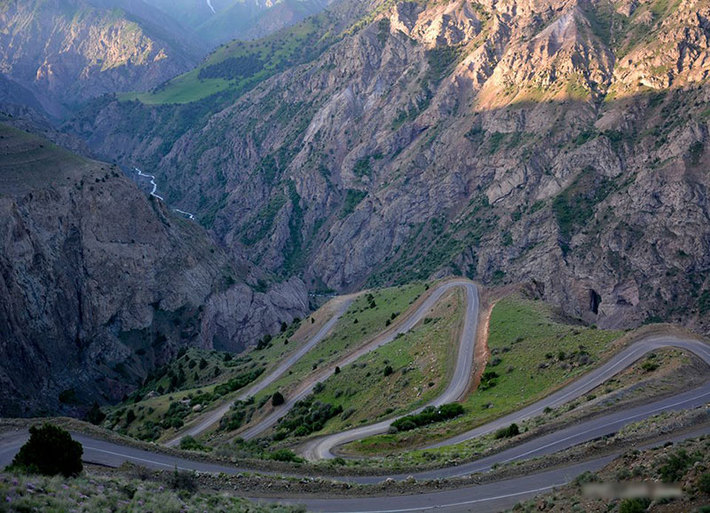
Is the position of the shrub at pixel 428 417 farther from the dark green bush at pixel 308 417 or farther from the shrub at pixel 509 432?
the dark green bush at pixel 308 417

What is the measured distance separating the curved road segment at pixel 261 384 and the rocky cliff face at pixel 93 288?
108 ft

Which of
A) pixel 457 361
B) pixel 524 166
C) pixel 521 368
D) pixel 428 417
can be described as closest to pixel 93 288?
pixel 457 361

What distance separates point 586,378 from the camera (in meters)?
46.3

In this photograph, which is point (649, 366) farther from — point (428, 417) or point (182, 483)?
point (182, 483)

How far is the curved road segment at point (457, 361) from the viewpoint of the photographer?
1991 inches

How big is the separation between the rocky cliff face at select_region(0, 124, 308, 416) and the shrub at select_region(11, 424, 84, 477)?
6593 centimetres

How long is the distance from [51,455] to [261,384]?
51.0 meters

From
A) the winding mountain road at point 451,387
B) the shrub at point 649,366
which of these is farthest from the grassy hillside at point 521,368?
the shrub at point 649,366

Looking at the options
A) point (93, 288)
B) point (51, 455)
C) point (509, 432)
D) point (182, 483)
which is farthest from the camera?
point (93, 288)

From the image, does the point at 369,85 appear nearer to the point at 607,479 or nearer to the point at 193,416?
the point at 193,416

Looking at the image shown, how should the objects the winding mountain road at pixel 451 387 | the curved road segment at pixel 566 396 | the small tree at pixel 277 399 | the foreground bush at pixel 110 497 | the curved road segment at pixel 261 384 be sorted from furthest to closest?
1. the curved road segment at pixel 261 384
2. the small tree at pixel 277 399
3. the winding mountain road at pixel 451 387
4. the curved road segment at pixel 566 396
5. the foreground bush at pixel 110 497

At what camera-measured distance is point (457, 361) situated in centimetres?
5719

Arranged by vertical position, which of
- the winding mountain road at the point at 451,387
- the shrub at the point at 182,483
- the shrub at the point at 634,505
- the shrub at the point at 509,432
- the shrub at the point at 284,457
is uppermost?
the shrub at the point at 182,483

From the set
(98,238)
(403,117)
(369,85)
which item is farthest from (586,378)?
(369,85)
